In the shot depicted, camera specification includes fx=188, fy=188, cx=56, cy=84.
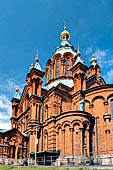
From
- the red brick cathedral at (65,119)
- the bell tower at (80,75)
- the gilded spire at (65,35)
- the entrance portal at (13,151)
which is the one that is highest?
the gilded spire at (65,35)

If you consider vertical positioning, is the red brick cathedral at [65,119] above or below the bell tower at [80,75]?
below

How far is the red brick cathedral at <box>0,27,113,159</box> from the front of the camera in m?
23.0

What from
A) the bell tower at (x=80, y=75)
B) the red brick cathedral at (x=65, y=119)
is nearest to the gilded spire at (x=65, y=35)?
the red brick cathedral at (x=65, y=119)

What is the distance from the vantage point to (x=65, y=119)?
78.7 feet

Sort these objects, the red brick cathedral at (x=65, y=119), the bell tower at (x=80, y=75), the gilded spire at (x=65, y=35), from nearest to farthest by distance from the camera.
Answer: the red brick cathedral at (x=65, y=119)
the bell tower at (x=80, y=75)
the gilded spire at (x=65, y=35)

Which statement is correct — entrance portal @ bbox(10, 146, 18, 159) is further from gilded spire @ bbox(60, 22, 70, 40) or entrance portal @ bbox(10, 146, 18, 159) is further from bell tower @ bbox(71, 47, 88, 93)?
gilded spire @ bbox(60, 22, 70, 40)

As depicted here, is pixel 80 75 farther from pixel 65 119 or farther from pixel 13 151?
pixel 13 151

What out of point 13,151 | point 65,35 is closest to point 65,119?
point 13,151

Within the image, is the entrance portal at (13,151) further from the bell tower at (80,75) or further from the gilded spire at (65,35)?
the gilded spire at (65,35)

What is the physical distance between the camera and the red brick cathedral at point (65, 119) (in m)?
23.0

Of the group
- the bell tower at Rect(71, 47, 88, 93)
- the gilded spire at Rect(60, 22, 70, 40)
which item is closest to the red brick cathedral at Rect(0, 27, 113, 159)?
the bell tower at Rect(71, 47, 88, 93)

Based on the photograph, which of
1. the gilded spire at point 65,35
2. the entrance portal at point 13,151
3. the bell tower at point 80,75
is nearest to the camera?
the entrance portal at point 13,151

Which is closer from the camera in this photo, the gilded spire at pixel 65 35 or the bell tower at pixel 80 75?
the bell tower at pixel 80 75

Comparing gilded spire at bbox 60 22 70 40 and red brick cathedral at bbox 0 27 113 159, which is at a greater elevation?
gilded spire at bbox 60 22 70 40
